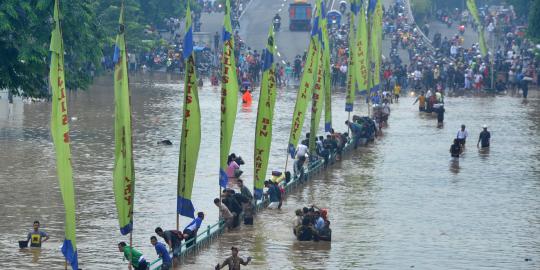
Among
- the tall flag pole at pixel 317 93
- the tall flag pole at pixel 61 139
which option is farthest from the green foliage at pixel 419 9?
the tall flag pole at pixel 61 139

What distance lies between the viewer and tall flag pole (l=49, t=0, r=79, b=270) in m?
27.2

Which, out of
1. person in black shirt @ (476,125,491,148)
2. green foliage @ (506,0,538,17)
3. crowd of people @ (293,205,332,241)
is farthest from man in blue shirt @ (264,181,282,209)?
green foliage @ (506,0,538,17)

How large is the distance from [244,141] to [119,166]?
24.8 m

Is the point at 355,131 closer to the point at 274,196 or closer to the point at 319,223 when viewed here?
the point at 274,196

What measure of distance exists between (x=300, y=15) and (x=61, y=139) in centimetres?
7759

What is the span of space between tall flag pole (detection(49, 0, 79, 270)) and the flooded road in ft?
12.0

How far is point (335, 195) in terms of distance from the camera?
135 feet

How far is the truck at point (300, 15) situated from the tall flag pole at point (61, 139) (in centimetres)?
7670

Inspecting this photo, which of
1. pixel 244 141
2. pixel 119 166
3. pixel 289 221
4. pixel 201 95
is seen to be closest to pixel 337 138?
pixel 244 141

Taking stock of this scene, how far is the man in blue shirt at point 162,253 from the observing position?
29.9m

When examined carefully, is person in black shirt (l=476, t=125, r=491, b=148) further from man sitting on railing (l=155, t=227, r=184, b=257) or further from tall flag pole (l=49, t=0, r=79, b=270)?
tall flag pole (l=49, t=0, r=79, b=270)

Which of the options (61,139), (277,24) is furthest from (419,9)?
(61,139)

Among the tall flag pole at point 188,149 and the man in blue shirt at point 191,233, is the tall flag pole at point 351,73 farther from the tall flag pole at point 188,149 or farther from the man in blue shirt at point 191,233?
the tall flag pole at point 188,149

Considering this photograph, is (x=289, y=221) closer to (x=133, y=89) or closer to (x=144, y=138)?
(x=144, y=138)
